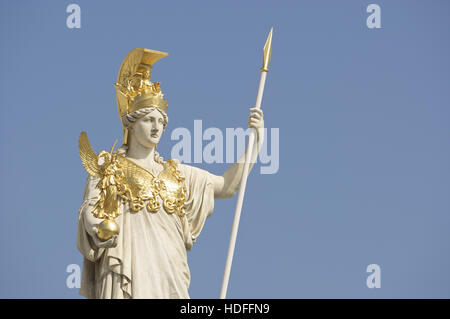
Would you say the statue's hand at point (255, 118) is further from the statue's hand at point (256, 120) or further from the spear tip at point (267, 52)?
the spear tip at point (267, 52)

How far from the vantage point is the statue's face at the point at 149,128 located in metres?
19.7

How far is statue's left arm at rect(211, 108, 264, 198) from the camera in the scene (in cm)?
1981

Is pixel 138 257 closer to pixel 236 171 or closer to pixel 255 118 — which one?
pixel 236 171

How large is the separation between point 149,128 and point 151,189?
0.80m

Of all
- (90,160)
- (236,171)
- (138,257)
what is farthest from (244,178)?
(90,160)

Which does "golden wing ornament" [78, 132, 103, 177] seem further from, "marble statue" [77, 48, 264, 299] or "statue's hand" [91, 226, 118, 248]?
"statue's hand" [91, 226, 118, 248]

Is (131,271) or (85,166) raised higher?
(85,166)

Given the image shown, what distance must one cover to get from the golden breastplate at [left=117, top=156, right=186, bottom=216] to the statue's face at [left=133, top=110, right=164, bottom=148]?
0.35 meters

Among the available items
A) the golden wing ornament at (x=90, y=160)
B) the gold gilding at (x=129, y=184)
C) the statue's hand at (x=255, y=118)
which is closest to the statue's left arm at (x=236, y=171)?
the statue's hand at (x=255, y=118)

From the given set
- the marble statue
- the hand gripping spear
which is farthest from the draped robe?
the hand gripping spear

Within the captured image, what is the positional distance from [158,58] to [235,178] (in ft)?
6.10

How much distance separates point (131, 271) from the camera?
19.1 m
